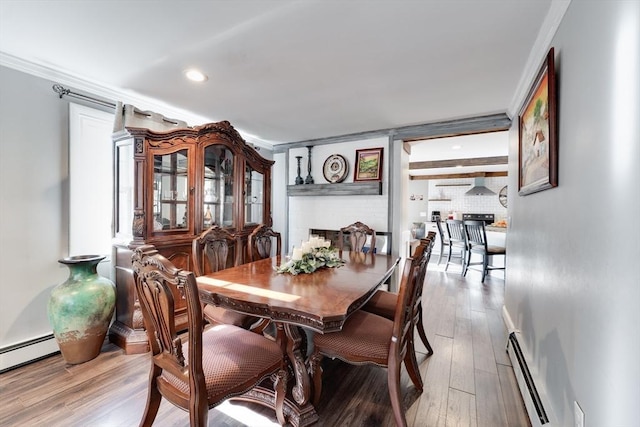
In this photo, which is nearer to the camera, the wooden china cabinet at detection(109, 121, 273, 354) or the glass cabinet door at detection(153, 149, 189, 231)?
the wooden china cabinet at detection(109, 121, 273, 354)

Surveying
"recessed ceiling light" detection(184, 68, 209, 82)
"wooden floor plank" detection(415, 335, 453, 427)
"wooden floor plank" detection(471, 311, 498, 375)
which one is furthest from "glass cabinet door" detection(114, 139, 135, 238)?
"wooden floor plank" detection(471, 311, 498, 375)

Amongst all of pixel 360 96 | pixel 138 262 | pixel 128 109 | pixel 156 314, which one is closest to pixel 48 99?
pixel 128 109

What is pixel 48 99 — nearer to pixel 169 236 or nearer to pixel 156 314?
pixel 169 236

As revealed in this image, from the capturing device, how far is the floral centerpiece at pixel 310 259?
198 cm

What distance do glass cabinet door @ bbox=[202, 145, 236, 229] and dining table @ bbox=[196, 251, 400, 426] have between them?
1211mm

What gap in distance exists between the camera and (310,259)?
209 cm

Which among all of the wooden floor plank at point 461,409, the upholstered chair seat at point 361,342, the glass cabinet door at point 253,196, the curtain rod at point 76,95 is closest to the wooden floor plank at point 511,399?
the wooden floor plank at point 461,409

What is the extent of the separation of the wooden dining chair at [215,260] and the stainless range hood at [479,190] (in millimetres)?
7962

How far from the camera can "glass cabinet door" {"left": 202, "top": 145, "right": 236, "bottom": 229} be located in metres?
2.93

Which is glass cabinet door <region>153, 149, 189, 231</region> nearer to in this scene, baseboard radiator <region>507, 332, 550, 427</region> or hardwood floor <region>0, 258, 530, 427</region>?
hardwood floor <region>0, 258, 530, 427</region>

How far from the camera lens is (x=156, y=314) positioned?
1.15 m

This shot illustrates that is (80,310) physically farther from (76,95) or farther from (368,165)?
(368,165)

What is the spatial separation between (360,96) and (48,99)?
2.61 m

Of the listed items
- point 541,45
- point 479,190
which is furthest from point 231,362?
point 479,190
